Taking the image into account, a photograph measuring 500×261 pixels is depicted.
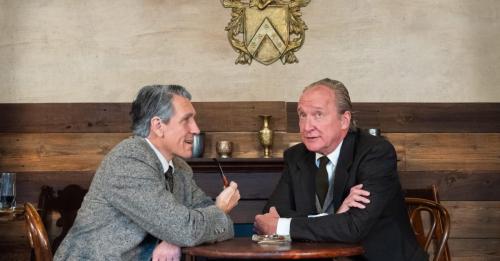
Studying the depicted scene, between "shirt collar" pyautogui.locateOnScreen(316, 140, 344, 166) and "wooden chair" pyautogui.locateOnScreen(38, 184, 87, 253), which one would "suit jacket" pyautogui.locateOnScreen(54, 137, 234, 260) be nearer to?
"shirt collar" pyautogui.locateOnScreen(316, 140, 344, 166)

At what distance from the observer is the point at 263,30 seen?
4.99 meters

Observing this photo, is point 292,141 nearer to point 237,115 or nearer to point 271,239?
point 237,115

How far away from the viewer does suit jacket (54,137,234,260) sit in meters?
2.58

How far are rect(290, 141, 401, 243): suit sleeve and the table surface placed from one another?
0.06 m

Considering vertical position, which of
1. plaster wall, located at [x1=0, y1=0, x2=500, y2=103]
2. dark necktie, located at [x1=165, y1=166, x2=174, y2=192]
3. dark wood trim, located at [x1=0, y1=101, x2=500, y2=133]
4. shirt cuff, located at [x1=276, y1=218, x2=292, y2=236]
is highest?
plaster wall, located at [x1=0, y1=0, x2=500, y2=103]

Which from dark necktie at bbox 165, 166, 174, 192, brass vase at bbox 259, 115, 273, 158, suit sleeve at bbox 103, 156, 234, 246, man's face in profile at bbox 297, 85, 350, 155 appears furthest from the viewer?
brass vase at bbox 259, 115, 273, 158

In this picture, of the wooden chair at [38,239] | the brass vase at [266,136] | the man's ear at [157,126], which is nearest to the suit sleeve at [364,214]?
the man's ear at [157,126]

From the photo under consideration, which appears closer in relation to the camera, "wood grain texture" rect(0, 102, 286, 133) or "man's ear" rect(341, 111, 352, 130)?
"man's ear" rect(341, 111, 352, 130)

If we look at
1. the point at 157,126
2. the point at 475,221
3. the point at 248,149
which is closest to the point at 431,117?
the point at 475,221

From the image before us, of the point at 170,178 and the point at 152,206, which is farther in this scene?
the point at 170,178

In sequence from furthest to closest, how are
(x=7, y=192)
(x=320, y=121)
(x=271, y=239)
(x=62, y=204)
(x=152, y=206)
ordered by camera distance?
(x=62, y=204)
(x=7, y=192)
(x=320, y=121)
(x=271, y=239)
(x=152, y=206)

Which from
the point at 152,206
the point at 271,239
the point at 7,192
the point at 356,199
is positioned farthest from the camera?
the point at 7,192

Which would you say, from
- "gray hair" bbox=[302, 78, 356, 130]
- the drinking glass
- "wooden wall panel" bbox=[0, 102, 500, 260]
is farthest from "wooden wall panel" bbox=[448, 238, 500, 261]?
the drinking glass

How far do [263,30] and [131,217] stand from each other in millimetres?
2630
